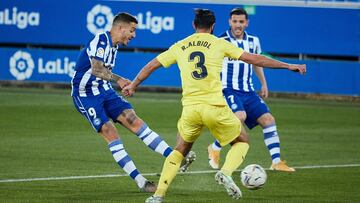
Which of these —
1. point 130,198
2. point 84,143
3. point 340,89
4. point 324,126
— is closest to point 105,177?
point 130,198

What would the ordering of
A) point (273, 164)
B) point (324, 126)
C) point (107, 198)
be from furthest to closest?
point (324, 126) < point (273, 164) < point (107, 198)

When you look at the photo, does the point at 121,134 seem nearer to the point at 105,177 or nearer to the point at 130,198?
the point at 105,177

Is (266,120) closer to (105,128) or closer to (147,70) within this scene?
(105,128)

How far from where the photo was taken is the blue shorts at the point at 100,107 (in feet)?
41.0

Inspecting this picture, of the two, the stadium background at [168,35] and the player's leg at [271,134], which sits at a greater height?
the player's leg at [271,134]

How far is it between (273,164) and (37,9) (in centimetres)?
1700

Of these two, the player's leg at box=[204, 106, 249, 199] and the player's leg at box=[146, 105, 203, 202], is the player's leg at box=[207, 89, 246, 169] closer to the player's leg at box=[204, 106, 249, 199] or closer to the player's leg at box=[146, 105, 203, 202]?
the player's leg at box=[204, 106, 249, 199]

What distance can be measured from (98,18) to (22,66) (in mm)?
2623

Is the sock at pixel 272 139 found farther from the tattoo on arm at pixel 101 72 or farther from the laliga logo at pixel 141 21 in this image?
the laliga logo at pixel 141 21

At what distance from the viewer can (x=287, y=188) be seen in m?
12.7

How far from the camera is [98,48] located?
12305mm

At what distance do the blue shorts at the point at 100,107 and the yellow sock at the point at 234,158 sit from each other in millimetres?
1892

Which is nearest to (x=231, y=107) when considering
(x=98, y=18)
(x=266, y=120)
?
(x=266, y=120)

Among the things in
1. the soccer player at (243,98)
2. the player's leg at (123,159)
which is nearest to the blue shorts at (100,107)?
the player's leg at (123,159)
